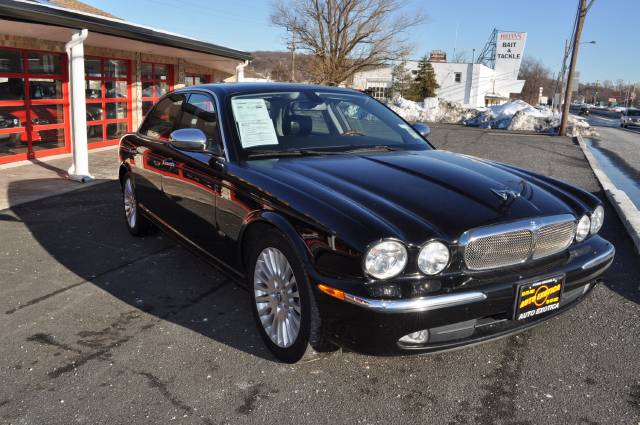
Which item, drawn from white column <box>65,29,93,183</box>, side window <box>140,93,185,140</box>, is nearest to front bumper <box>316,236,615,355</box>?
side window <box>140,93,185,140</box>

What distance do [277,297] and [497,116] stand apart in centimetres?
3281

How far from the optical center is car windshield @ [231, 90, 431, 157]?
12.2 feet

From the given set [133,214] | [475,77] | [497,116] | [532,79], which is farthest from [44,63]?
[532,79]

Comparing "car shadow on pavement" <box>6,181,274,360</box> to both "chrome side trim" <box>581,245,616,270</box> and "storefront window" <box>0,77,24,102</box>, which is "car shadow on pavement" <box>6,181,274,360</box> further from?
"storefront window" <box>0,77,24,102</box>

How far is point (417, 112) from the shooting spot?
39.1 meters

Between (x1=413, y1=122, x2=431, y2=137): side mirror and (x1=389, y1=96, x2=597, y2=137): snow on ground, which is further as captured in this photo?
(x1=389, y1=96, x2=597, y2=137): snow on ground

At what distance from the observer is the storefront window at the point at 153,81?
1506cm

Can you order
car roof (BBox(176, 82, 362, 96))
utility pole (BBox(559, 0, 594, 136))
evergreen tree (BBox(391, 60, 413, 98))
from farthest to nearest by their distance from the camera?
evergreen tree (BBox(391, 60, 413, 98)) → utility pole (BBox(559, 0, 594, 136)) → car roof (BBox(176, 82, 362, 96))

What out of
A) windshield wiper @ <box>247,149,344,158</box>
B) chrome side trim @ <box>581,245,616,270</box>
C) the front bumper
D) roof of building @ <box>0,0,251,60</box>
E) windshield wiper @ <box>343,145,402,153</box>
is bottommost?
the front bumper

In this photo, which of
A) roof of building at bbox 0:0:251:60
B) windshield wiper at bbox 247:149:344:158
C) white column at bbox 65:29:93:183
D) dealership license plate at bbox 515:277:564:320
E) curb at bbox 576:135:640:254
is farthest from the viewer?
white column at bbox 65:29:93:183

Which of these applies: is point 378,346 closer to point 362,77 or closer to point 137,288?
point 137,288

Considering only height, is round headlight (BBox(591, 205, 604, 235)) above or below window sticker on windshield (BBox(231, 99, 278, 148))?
below

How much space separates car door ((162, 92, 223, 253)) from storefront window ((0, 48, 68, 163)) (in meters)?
7.51

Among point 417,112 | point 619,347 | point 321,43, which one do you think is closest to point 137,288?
point 619,347
